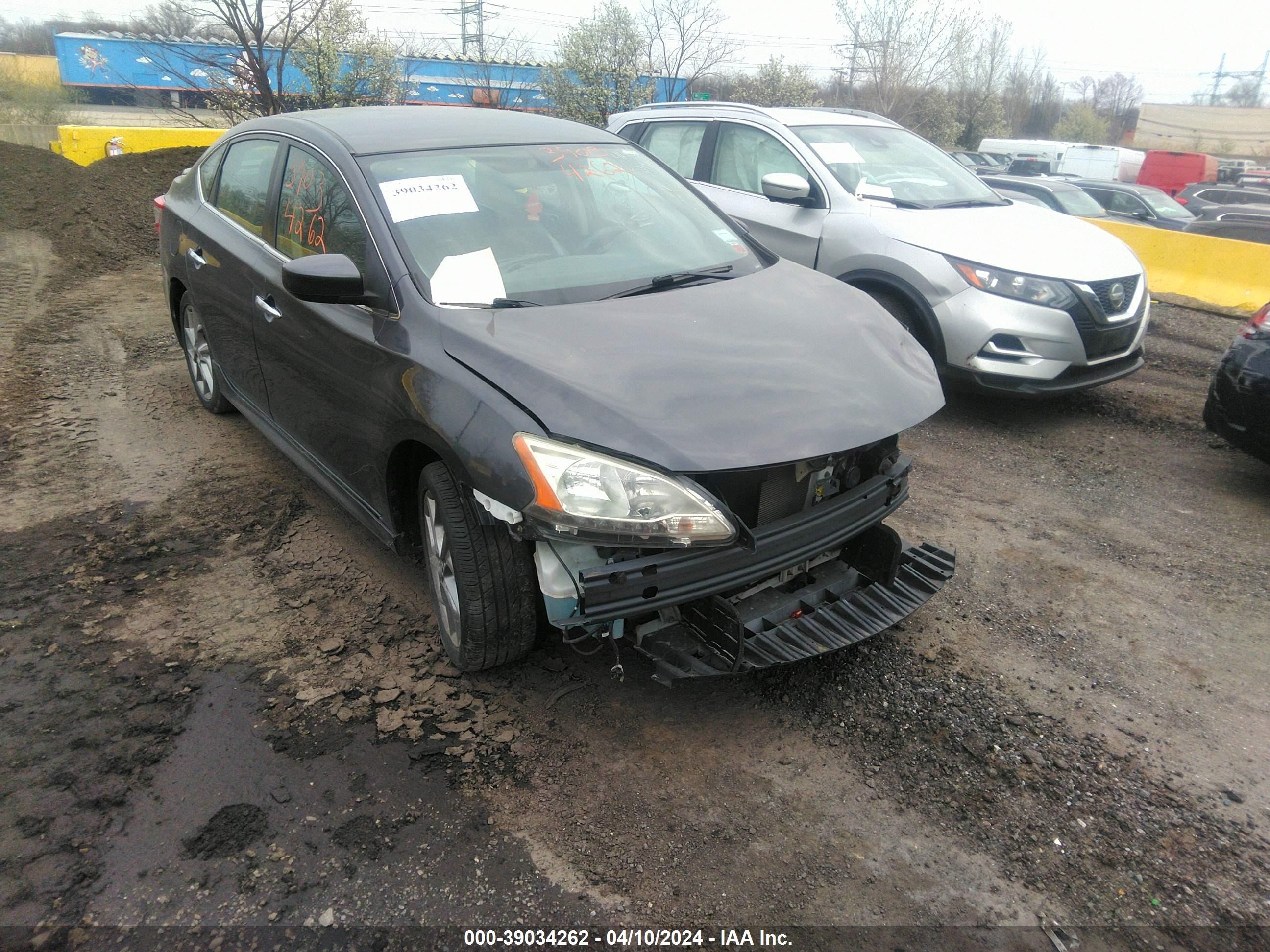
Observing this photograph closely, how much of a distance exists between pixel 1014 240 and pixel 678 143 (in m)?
2.90

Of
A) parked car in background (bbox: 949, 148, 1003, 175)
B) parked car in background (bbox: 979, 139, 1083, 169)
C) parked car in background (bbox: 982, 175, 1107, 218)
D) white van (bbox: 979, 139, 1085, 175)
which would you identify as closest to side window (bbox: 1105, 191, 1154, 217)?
parked car in background (bbox: 982, 175, 1107, 218)

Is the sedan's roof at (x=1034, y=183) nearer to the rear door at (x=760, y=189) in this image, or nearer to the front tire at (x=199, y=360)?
the rear door at (x=760, y=189)

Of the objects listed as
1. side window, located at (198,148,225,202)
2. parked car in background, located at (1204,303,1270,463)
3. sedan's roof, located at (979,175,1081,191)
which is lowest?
parked car in background, located at (1204,303,1270,463)

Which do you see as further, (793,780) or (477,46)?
(477,46)

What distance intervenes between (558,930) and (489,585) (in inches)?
39.5

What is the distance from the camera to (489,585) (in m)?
2.67

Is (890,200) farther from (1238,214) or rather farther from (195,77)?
(195,77)

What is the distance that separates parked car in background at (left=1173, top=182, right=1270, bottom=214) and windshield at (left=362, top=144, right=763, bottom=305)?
15869 millimetres

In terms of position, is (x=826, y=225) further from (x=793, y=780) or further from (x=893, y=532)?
(x=793, y=780)

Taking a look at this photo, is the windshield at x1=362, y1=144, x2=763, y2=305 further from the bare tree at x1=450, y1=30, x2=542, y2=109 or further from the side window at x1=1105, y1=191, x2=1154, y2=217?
the bare tree at x1=450, y1=30, x2=542, y2=109

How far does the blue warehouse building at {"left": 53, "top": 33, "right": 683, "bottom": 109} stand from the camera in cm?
3022

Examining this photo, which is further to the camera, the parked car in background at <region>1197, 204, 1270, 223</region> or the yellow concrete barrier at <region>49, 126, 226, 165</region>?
the yellow concrete barrier at <region>49, 126, 226, 165</region>

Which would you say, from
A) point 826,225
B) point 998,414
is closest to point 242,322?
point 826,225

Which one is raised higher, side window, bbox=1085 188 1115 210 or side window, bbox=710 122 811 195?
side window, bbox=710 122 811 195
